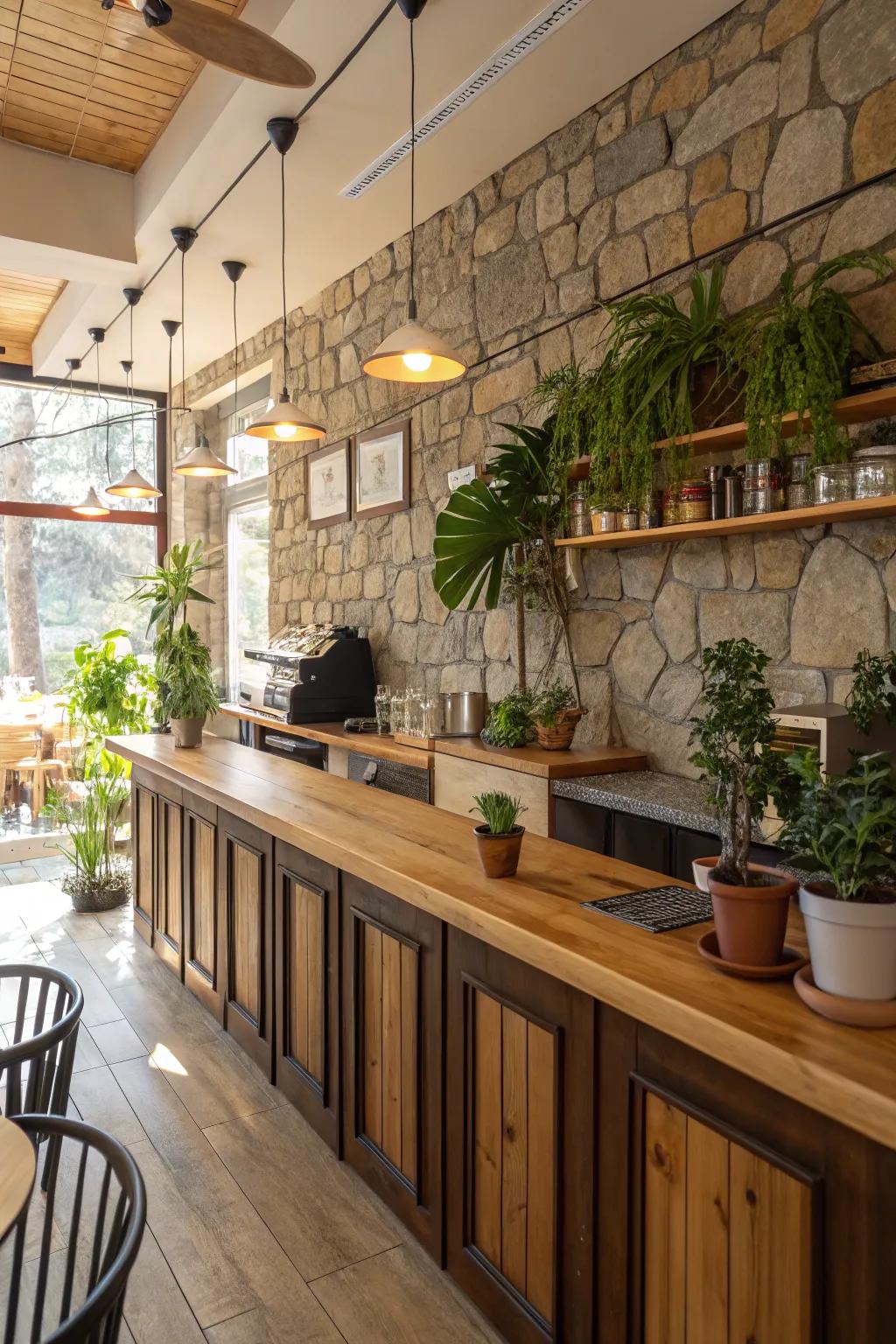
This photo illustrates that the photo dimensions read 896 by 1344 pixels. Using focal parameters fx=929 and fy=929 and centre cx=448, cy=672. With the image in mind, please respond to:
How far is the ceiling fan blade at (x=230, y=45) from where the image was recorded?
2.07 m

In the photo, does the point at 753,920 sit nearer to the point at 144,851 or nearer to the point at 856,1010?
the point at 856,1010

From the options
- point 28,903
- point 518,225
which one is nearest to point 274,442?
point 518,225

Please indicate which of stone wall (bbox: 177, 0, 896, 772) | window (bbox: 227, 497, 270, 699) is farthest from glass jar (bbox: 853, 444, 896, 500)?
window (bbox: 227, 497, 270, 699)

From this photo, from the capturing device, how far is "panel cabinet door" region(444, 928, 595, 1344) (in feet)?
5.34

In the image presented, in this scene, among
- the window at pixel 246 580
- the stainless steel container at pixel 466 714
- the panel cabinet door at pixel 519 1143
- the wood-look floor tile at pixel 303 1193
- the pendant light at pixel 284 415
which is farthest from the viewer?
the window at pixel 246 580

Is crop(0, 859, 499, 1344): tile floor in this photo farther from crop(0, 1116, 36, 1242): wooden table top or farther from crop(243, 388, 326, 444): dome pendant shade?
crop(243, 388, 326, 444): dome pendant shade

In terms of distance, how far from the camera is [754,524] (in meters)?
2.72

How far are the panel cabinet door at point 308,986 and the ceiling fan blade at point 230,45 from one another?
2004mm

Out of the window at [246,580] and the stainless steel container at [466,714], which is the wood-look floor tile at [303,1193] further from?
the window at [246,580]

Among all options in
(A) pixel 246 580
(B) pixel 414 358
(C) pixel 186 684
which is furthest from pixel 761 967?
(A) pixel 246 580

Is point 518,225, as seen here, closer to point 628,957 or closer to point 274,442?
point 274,442

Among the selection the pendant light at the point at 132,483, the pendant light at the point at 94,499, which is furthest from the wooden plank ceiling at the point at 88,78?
the pendant light at the point at 94,499

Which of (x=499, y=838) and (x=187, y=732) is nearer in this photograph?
(x=499, y=838)

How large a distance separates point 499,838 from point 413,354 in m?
1.61
